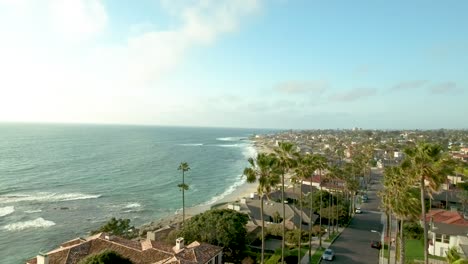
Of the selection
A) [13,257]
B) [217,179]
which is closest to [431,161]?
[13,257]

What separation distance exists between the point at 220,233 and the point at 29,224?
39.0 m

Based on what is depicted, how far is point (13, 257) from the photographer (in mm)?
46719

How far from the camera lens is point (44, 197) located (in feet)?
257

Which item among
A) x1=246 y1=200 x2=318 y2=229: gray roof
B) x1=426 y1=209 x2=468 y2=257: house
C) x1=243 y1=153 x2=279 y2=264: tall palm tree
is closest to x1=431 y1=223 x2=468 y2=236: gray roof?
x1=426 y1=209 x2=468 y2=257: house

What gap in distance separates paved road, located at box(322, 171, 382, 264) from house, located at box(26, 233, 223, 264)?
54.3 feet

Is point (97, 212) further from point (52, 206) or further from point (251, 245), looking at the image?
point (251, 245)

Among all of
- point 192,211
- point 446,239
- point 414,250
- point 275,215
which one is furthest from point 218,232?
point 192,211

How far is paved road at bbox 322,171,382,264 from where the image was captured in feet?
132

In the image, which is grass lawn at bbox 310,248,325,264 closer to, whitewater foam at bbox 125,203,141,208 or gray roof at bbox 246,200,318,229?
gray roof at bbox 246,200,318,229

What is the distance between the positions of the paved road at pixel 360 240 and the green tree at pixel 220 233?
10.9m

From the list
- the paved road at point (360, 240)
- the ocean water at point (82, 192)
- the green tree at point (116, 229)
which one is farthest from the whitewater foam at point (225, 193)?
the green tree at point (116, 229)

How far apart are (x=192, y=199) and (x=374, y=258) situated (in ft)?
167

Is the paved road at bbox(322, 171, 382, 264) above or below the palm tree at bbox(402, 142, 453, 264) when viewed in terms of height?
below

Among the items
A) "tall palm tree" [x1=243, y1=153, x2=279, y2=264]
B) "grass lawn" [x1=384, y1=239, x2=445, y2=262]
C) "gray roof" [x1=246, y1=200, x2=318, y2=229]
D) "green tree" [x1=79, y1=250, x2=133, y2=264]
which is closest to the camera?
"green tree" [x1=79, y1=250, x2=133, y2=264]
